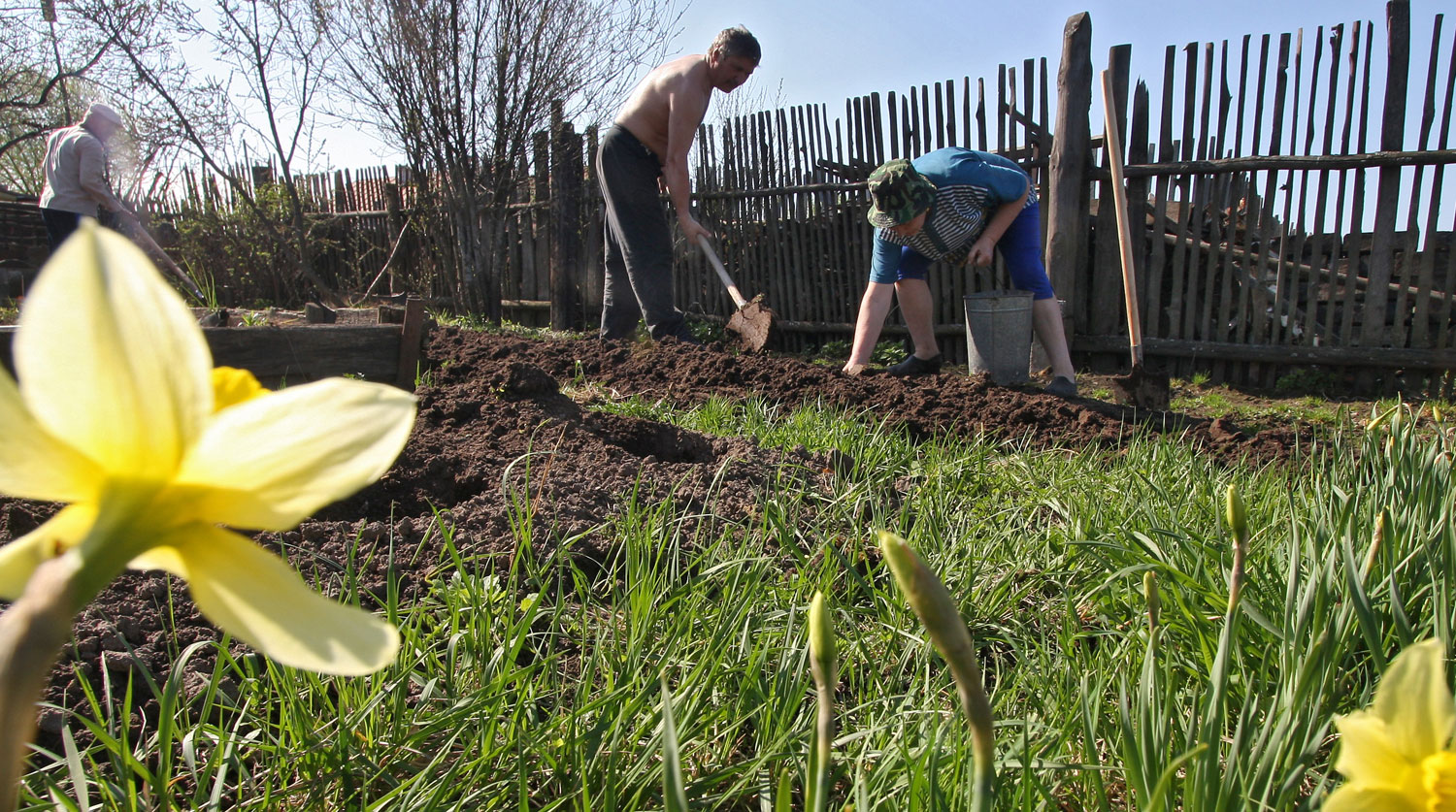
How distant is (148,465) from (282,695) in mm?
942

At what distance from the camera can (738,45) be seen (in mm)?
5434

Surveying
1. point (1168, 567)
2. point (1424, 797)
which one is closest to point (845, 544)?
point (1168, 567)

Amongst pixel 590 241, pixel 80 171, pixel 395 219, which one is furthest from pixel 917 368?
pixel 395 219

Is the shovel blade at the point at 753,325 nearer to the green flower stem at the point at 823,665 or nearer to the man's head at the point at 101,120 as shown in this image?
the man's head at the point at 101,120

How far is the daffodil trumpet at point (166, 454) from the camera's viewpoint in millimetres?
294

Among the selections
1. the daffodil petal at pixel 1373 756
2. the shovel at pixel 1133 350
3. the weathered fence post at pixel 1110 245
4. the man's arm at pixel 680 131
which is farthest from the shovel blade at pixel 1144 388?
the daffodil petal at pixel 1373 756

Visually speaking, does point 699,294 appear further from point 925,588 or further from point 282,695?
point 925,588

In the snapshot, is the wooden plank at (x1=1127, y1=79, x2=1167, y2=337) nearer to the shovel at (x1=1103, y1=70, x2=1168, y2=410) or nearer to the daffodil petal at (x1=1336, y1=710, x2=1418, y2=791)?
the shovel at (x1=1103, y1=70, x2=1168, y2=410)

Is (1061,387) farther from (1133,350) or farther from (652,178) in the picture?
(652,178)

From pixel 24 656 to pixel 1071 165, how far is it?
22.4 ft

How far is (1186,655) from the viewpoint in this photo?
4.66ft

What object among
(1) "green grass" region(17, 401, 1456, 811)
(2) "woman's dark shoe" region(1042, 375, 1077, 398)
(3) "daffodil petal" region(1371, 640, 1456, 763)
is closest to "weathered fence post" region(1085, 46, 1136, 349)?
(2) "woman's dark shoe" region(1042, 375, 1077, 398)

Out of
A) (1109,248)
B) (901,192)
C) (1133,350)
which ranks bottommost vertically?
(1133,350)

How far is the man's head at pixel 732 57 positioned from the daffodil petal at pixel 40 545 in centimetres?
557
